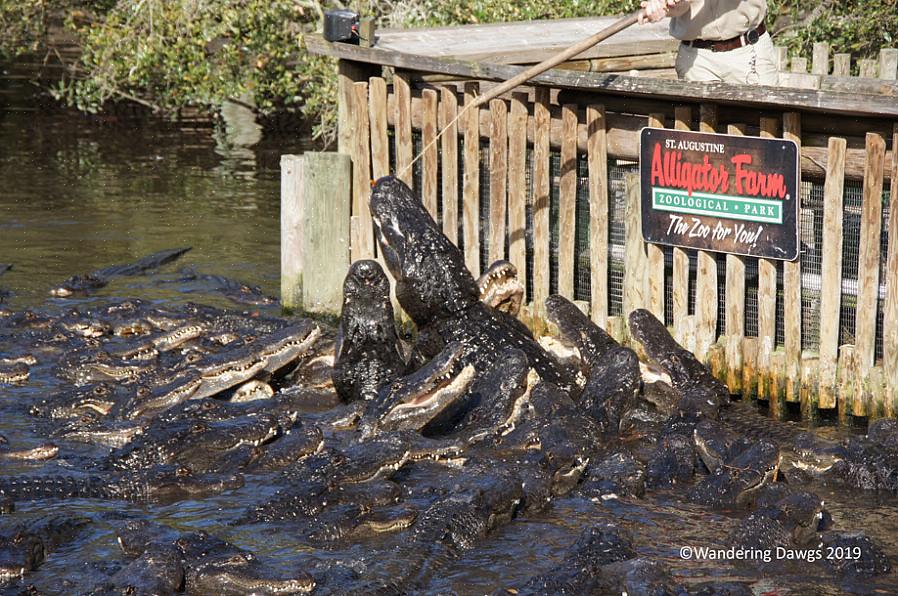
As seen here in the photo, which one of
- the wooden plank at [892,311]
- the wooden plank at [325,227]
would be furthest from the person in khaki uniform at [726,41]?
the wooden plank at [325,227]

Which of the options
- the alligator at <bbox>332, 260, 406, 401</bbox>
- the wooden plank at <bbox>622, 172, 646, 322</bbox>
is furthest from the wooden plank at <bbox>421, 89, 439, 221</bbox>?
the wooden plank at <bbox>622, 172, 646, 322</bbox>

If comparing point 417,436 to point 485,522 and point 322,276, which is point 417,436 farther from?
point 322,276

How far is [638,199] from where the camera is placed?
28.5 feet

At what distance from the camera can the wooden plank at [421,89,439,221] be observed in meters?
9.66

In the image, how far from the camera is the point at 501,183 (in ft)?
30.9

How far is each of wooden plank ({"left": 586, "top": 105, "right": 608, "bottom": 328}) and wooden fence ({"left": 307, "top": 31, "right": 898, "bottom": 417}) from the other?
10 millimetres

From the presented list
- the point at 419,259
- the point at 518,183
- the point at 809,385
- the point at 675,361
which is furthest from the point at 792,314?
the point at 419,259

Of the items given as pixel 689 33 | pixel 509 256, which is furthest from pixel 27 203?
pixel 689 33

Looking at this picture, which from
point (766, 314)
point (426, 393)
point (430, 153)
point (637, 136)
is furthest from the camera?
point (430, 153)

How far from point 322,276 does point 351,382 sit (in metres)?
2.38

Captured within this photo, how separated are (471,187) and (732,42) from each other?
7.42 ft

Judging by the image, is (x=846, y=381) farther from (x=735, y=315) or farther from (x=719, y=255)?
(x=719, y=255)

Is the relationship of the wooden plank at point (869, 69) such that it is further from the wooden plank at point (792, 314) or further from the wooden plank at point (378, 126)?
the wooden plank at point (378, 126)

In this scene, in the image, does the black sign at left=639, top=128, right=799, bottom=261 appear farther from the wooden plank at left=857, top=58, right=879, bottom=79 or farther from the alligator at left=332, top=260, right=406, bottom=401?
the wooden plank at left=857, top=58, right=879, bottom=79
